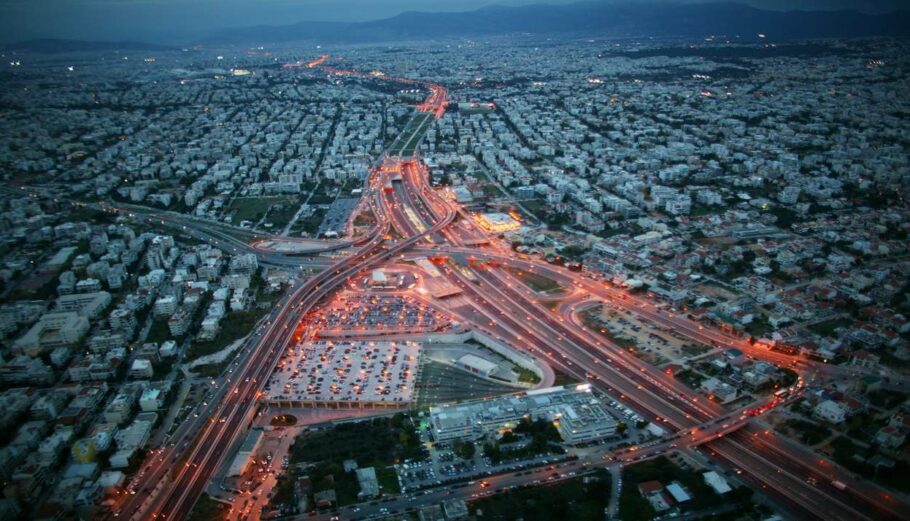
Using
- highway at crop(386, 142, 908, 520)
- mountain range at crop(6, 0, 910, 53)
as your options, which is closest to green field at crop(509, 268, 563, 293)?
highway at crop(386, 142, 908, 520)

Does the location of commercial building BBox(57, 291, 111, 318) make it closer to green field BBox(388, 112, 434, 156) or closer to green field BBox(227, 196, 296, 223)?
green field BBox(227, 196, 296, 223)

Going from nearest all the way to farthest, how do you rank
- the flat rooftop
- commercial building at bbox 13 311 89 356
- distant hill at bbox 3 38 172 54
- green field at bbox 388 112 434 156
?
1. the flat rooftop
2. commercial building at bbox 13 311 89 356
3. green field at bbox 388 112 434 156
4. distant hill at bbox 3 38 172 54

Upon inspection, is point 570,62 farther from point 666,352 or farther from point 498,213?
point 666,352

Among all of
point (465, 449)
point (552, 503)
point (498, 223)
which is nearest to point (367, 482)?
point (465, 449)

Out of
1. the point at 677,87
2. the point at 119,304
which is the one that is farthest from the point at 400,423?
the point at 677,87

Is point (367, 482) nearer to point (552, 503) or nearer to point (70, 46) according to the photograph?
point (552, 503)

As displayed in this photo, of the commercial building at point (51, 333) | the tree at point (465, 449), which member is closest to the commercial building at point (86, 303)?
the commercial building at point (51, 333)
